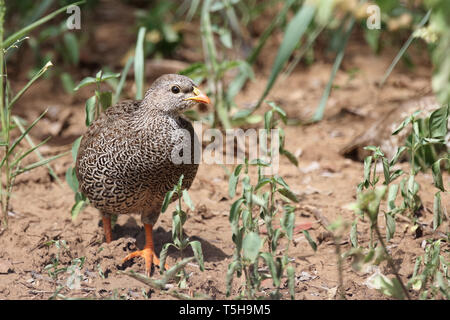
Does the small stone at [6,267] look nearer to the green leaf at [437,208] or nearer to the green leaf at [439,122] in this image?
the green leaf at [437,208]

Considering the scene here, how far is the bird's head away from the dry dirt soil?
37.7 inches

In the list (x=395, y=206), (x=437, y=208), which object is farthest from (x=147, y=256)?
(x=437, y=208)

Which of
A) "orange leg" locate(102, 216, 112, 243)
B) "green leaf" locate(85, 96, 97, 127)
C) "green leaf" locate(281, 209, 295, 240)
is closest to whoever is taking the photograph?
"green leaf" locate(281, 209, 295, 240)

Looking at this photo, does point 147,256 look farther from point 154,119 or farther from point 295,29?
point 295,29

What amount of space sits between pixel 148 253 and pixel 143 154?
0.72 metres

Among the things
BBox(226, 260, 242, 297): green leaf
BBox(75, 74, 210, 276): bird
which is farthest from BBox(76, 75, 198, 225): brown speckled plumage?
BBox(226, 260, 242, 297): green leaf

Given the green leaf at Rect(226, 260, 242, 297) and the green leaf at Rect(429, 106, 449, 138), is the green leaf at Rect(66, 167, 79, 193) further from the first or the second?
the green leaf at Rect(429, 106, 449, 138)

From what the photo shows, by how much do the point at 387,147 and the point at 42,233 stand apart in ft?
9.48

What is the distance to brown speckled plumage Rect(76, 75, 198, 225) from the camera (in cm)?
388

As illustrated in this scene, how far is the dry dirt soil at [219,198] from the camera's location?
384cm

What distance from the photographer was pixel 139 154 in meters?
3.86
